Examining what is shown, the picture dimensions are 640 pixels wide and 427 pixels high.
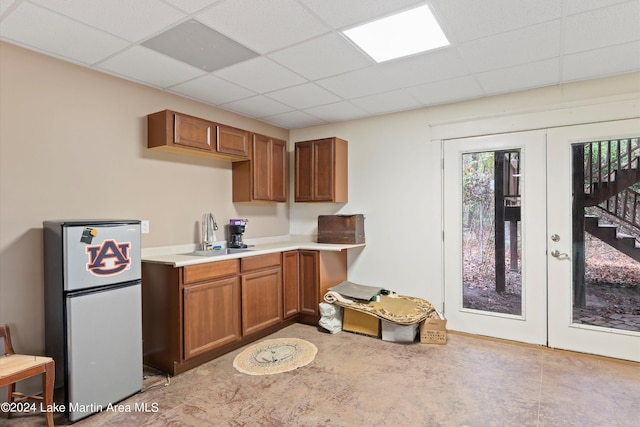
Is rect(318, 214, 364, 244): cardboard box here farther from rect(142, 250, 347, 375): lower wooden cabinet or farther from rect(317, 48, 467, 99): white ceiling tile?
rect(317, 48, 467, 99): white ceiling tile

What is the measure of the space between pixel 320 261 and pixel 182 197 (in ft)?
5.38

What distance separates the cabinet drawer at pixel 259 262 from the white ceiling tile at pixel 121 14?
6.66 ft

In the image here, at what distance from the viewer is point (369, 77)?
3066mm

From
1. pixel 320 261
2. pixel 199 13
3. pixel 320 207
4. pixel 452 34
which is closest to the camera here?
pixel 199 13

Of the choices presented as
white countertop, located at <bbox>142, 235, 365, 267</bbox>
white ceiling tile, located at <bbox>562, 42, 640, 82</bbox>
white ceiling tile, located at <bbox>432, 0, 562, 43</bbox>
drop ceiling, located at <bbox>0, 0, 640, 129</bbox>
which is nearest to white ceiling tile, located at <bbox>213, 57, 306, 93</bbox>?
drop ceiling, located at <bbox>0, 0, 640, 129</bbox>

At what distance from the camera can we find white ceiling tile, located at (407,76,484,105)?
3.18m

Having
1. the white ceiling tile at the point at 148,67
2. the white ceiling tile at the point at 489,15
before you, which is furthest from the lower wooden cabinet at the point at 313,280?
the white ceiling tile at the point at 489,15

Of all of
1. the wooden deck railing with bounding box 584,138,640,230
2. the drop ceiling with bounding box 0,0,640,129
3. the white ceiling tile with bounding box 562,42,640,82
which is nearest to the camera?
the drop ceiling with bounding box 0,0,640,129

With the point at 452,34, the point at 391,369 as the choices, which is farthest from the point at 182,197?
the point at 452,34

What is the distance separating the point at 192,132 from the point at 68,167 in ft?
3.43

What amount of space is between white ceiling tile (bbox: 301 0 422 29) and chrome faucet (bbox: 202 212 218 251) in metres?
2.28

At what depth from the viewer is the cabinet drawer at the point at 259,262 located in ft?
11.1

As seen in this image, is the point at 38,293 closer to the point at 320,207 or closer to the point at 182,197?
the point at 182,197

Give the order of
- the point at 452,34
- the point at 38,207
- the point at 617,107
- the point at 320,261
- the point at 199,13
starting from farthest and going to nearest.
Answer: the point at 320,261, the point at 617,107, the point at 38,207, the point at 452,34, the point at 199,13
